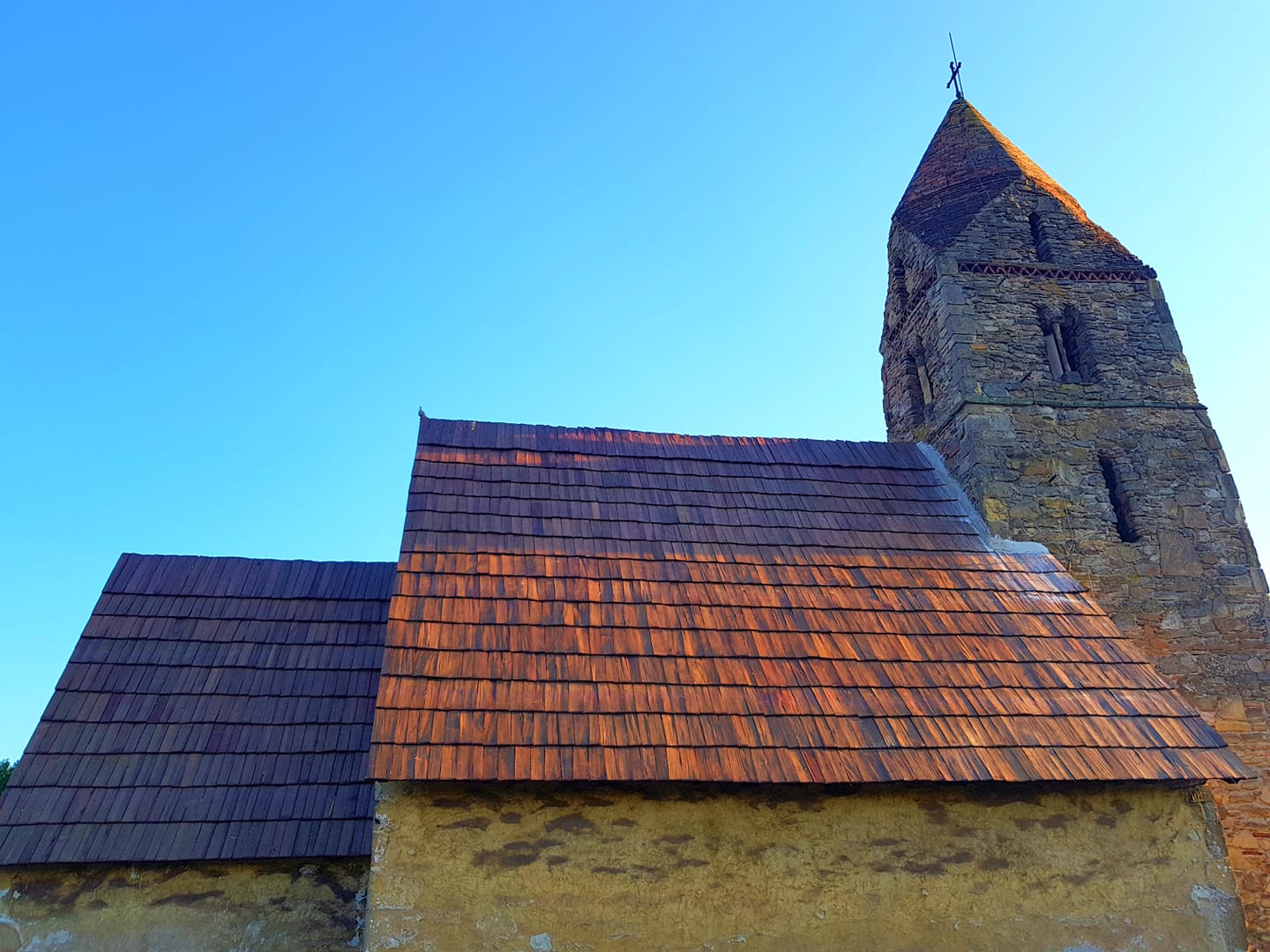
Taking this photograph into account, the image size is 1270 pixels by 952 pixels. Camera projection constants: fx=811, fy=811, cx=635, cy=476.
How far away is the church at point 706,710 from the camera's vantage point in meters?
4.70

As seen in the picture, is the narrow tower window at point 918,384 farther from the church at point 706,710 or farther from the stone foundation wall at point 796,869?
the stone foundation wall at point 796,869

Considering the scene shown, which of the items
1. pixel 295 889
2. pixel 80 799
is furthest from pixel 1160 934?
pixel 80 799

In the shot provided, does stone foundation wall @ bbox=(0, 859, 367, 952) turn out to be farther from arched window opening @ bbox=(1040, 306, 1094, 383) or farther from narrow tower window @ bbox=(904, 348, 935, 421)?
arched window opening @ bbox=(1040, 306, 1094, 383)

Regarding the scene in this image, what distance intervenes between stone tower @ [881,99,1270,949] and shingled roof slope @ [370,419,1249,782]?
981 mm

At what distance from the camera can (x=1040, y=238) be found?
9531 mm

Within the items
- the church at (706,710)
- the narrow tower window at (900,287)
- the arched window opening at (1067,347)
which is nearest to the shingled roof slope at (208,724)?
the church at (706,710)

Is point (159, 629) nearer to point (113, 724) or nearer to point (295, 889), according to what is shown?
point (113, 724)

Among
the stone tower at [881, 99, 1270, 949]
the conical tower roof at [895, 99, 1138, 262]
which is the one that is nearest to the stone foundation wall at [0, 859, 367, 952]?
the stone tower at [881, 99, 1270, 949]

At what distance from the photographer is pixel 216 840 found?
17.8ft

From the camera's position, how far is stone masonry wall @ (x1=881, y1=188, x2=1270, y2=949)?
7242mm

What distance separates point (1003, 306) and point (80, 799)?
9514 millimetres

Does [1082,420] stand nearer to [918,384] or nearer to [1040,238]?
[918,384]

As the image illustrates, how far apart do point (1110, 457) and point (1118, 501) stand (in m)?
0.48

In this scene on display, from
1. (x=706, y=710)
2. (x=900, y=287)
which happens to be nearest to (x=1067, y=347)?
(x=900, y=287)
